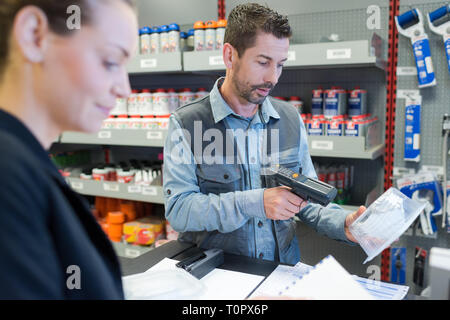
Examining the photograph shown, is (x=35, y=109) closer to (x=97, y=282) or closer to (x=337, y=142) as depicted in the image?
(x=97, y=282)

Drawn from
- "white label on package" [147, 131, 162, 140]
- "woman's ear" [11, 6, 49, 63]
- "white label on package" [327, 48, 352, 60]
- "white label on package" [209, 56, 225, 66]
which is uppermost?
"white label on package" [209, 56, 225, 66]

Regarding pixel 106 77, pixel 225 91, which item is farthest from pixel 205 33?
pixel 106 77

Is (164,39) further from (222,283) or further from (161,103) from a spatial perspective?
(222,283)

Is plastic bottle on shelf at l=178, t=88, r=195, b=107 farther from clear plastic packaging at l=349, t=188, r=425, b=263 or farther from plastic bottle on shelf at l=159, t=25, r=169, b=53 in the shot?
clear plastic packaging at l=349, t=188, r=425, b=263

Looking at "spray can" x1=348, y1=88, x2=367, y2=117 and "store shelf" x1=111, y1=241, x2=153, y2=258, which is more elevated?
"spray can" x1=348, y1=88, x2=367, y2=117

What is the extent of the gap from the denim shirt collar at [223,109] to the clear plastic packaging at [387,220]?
62 centimetres

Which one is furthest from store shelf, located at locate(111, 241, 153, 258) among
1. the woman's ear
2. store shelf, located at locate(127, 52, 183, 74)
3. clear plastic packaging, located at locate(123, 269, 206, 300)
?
the woman's ear

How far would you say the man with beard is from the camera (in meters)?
1.42

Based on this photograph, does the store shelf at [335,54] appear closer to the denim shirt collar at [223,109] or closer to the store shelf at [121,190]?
the denim shirt collar at [223,109]

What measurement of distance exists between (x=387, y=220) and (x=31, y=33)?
0.94 metres

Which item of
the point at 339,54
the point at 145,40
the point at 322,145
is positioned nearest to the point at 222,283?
the point at 322,145

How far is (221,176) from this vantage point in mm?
1508

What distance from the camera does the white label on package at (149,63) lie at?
2.52 metres

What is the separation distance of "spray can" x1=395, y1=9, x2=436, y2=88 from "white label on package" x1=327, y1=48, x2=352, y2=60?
1.59ft
